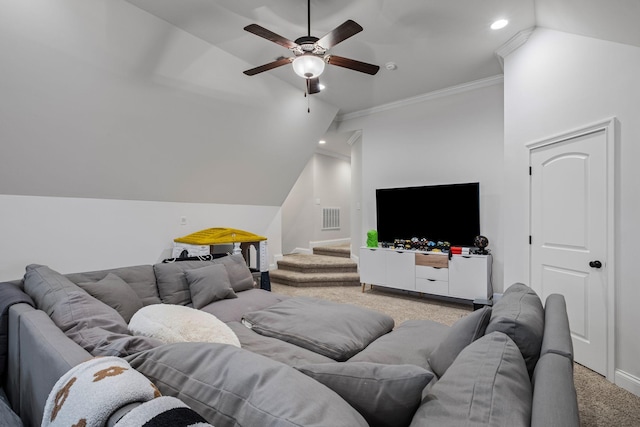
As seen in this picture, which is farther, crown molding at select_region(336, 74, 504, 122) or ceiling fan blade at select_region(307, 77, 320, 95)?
crown molding at select_region(336, 74, 504, 122)

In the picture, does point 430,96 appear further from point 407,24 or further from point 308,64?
point 308,64

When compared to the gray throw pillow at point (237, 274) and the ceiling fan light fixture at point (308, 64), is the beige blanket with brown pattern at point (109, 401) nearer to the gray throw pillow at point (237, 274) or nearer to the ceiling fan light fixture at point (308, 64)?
the gray throw pillow at point (237, 274)

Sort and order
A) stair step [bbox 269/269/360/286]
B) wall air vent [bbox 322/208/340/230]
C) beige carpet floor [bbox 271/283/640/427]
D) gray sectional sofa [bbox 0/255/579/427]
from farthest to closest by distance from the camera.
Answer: wall air vent [bbox 322/208/340/230] → stair step [bbox 269/269/360/286] → beige carpet floor [bbox 271/283/640/427] → gray sectional sofa [bbox 0/255/579/427]

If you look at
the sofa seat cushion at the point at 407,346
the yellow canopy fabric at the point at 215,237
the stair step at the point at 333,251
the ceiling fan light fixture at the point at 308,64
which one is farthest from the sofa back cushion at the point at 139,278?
the stair step at the point at 333,251

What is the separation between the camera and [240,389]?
0.72 metres

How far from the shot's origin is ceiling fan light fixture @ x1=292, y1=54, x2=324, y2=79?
8.17 ft

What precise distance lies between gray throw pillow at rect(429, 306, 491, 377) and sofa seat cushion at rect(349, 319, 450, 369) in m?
0.16

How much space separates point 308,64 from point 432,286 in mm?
3173

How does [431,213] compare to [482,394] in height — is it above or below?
above

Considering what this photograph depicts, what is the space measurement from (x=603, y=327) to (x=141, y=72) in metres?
4.39

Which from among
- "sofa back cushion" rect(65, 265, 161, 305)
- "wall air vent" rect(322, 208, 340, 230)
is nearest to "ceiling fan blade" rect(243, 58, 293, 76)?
"sofa back cushion" rect(65, 265, 161, 305)

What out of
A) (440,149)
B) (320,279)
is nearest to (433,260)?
(440,149)

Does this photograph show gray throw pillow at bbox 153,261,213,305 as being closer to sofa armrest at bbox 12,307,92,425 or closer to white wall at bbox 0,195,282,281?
sofa armrest at bbox 12,307,92,425

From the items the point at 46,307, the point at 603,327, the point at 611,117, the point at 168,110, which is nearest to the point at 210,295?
the point at 46,307
